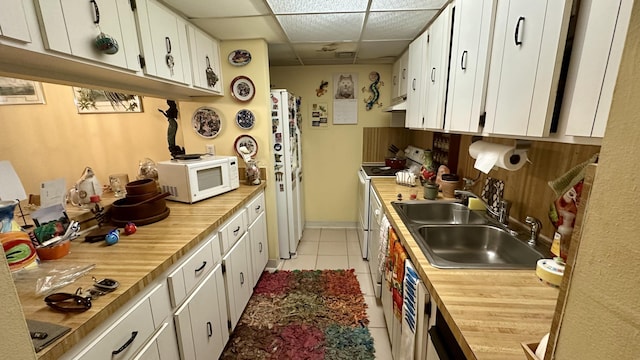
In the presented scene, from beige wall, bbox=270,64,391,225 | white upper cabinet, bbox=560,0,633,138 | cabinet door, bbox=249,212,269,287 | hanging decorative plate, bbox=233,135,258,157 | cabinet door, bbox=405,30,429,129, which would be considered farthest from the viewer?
beige wall, bbox=270,64,391,225

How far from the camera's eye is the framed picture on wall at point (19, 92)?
56.1 inches

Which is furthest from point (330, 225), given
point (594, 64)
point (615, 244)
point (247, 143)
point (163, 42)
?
point (615, 244)

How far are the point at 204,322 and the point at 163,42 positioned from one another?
5.51 ft

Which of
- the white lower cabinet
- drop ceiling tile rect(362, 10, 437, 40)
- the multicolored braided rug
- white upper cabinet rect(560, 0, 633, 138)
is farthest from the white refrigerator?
white upper cabinet rect(560, 0, 633, 138)

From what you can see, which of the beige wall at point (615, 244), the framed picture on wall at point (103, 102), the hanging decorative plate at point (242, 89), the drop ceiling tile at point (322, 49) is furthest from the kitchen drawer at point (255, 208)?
the beige wall at point (615, 244)

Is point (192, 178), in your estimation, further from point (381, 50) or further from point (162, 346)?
point (381, 50)

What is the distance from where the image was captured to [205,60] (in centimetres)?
213

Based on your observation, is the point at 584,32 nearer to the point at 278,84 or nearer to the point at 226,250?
the point at 226,250

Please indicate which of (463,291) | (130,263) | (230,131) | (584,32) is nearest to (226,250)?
(130,263)

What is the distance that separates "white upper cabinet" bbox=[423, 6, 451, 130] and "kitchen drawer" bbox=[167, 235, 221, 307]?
1.65 m

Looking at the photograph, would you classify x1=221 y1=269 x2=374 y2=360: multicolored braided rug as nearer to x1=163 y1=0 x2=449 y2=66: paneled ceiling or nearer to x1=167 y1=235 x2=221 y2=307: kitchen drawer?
x1=167 y1=235 x2=221 y2=307: kitchen drawer

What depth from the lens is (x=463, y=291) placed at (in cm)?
91

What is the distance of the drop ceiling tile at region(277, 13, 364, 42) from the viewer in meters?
1.91

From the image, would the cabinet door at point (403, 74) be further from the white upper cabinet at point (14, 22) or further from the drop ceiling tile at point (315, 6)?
the white upper cabinet at point (14, 22)
